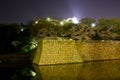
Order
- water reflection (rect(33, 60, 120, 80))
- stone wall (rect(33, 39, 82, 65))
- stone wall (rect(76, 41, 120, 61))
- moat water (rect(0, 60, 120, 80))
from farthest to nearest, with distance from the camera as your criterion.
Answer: stone wall (rect(76, 41, 120, 61)), stone wall (rect(33, 39, 82, 65)), moat water (rect(0, 60, 120, 80)), water reflection (rect(33, 60, 120, 80))

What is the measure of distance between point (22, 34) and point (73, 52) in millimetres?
14872

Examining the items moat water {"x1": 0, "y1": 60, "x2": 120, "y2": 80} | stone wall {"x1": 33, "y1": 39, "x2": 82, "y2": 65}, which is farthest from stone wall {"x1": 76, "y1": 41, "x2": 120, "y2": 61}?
moat water {"x1": 0, "y1": 60, "x2": 120, "y2": 80}

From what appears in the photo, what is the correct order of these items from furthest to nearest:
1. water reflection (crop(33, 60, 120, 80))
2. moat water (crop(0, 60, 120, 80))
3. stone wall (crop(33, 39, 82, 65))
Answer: stone wall (crop(33, 39, 82, 65)), moat water (crop(0, 60, 120, 80)), water reflection (crop(33, 60, 120, 80))

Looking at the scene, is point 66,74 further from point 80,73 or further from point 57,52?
point 57,52

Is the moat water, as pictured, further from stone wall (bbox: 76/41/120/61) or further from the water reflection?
stone wall (bbox: 76/41/120/61)

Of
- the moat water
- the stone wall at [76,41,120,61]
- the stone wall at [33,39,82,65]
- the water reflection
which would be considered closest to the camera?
the water reflection

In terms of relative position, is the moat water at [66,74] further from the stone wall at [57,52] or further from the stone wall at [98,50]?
the stone wall at [98,50]

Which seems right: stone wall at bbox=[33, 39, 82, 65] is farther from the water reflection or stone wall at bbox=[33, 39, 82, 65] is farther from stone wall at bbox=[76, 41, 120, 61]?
the water reflection

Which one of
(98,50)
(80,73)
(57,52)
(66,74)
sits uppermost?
(57,52)

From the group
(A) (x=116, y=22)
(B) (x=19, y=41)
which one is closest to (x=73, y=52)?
(B) (x=19, y=41)

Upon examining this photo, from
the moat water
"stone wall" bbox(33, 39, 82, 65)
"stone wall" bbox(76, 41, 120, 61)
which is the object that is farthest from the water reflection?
"stone wall" bbox(76, 41, 120, 61)

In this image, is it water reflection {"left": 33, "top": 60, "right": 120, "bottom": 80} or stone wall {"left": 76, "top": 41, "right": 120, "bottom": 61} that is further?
stone wall {"left": 76, "top": 41, "right": 120, "bottom": 61}

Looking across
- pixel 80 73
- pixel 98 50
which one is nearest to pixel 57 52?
pixel 98 50

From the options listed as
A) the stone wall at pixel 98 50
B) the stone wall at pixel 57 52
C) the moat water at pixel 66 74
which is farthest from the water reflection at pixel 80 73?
the stone wall at pixel 98 50
